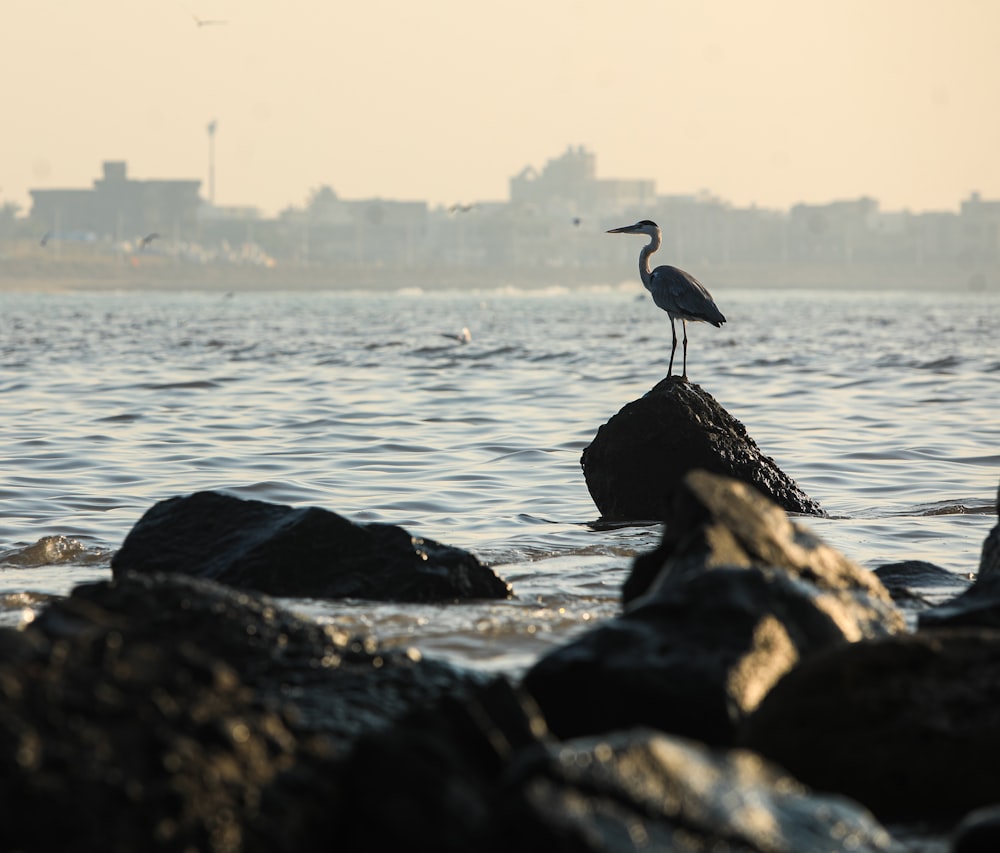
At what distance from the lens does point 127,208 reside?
614 ft

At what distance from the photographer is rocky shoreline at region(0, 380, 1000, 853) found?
8.79 feet

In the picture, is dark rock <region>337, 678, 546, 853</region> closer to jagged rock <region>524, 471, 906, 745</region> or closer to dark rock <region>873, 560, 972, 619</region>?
jagged rock <region>524, 471, 906, 745</region>

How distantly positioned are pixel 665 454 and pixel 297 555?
3.08 m

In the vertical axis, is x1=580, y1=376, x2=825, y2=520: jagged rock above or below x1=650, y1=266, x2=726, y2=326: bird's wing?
below

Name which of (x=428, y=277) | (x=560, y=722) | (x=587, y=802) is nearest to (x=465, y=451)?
(x=560, y=722)

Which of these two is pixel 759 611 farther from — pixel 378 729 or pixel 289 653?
pixel 289 653

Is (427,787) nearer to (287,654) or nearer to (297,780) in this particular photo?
(297,780)

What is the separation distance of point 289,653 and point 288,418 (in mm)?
11455

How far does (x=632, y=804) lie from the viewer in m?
2.69

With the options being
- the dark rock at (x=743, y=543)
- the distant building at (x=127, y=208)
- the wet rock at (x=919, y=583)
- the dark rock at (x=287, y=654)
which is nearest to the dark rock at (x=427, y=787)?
the dark rock at (x=287, y=654)

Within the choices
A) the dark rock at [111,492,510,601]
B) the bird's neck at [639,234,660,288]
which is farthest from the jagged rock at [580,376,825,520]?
the bird's neck at [639,234,660,288]

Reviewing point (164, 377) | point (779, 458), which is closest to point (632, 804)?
point (779, 458)

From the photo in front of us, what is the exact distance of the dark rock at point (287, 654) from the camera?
380 cm

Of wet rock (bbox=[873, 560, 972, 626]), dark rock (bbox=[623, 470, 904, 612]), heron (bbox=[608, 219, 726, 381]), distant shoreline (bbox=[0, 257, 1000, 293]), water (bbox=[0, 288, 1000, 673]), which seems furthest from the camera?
distant shoreline (bbox=[0, 257, 1000, 293])
